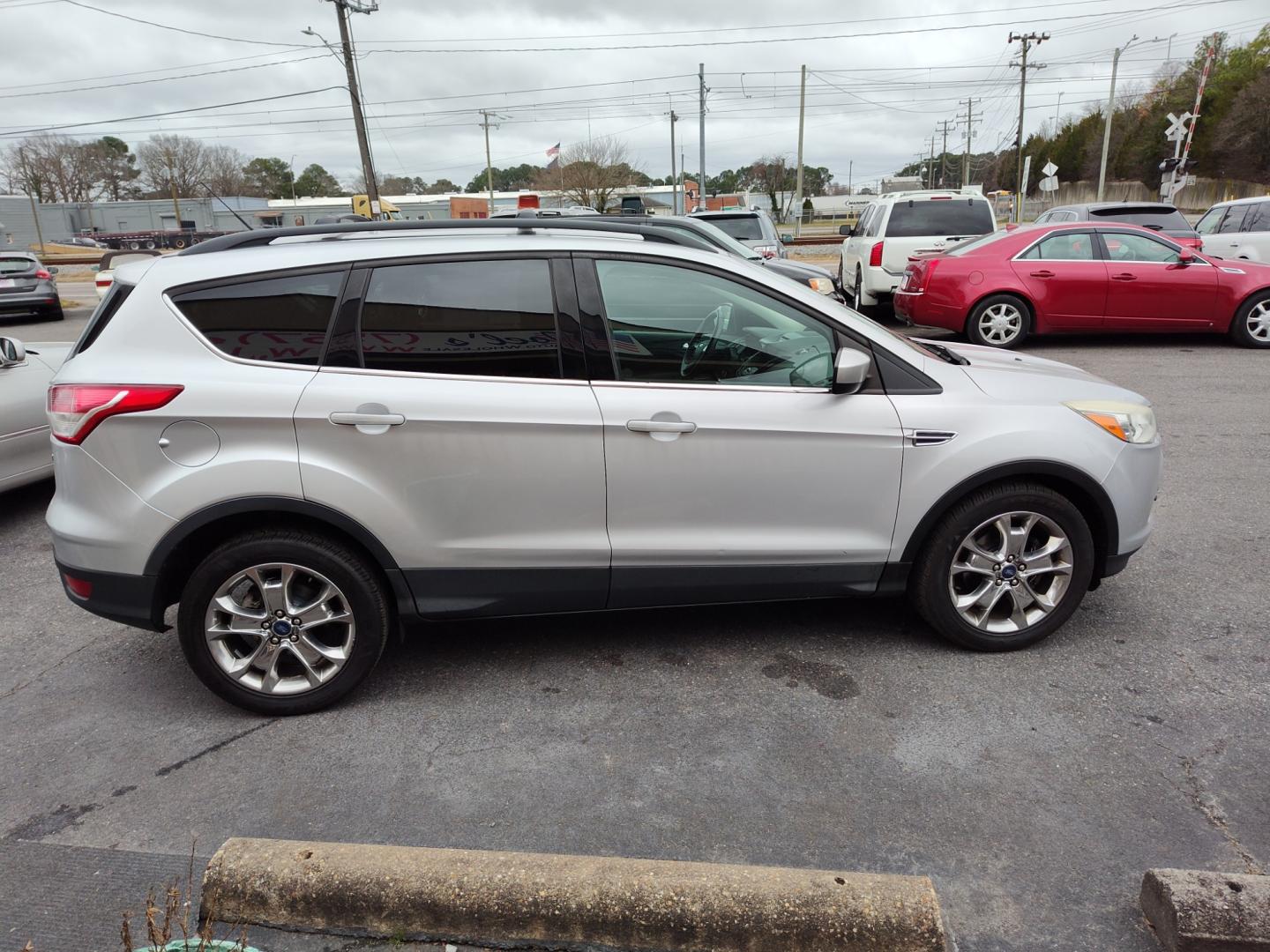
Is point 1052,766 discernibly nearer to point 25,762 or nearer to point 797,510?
point 797,510

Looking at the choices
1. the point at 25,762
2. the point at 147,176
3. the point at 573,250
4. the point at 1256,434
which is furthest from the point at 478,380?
the point at 147,176

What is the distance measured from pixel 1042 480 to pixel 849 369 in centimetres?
100

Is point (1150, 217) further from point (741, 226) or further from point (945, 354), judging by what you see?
point (945, 354)

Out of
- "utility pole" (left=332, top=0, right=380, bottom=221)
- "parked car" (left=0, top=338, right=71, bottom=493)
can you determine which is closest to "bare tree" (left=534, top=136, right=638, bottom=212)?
"utility pole" (left=332, top=0, right=380, bottom=221)

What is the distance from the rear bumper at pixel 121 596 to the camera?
3.21 m

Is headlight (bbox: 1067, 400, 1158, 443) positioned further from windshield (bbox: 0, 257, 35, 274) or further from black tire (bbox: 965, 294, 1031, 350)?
windshield (bbox: 0, 257, 35, 274)

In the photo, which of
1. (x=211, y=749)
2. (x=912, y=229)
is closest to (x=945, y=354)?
(x=211, y=749)

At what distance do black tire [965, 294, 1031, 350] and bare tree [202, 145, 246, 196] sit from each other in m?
87.4

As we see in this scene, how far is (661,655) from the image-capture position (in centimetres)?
378

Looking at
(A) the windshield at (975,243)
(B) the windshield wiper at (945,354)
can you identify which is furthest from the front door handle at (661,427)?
(A) the windshield at (975,243)

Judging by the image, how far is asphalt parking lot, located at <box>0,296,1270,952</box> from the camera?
8.38 feet

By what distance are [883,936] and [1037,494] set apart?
2.04 m

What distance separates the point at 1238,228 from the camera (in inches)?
571

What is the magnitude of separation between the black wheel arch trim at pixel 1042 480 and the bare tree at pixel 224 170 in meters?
92.8
